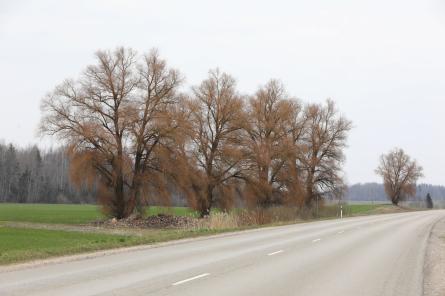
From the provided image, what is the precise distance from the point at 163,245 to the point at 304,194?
4049cm

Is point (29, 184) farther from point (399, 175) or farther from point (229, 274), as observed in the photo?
point (229, 274)

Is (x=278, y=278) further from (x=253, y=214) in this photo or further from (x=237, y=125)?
(x=237, y=125)

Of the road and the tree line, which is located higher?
the tree line

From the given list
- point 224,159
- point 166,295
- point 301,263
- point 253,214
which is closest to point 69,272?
point 166,295

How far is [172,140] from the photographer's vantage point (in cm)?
4694

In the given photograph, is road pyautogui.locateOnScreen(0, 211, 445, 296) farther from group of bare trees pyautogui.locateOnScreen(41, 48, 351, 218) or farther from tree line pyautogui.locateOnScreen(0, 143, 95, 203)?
tree line pyautogui.locateOnScreen(0, 143, 95, 203)

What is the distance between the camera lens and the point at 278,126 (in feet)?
199

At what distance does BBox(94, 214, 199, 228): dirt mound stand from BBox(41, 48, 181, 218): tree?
71.7 inches

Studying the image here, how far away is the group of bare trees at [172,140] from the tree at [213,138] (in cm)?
10

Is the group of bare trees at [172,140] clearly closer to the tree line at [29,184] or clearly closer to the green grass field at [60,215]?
the green grass field at [60,215]

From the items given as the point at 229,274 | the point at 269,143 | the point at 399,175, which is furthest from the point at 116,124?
the point at 399,175

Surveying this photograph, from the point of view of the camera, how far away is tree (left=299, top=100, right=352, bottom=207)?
6506cm

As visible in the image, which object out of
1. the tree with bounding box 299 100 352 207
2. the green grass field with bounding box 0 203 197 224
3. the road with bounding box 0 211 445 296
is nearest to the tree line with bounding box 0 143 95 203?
the green grass field with bounding box 0 203 197 224

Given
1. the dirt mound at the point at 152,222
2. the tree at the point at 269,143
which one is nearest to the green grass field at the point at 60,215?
the dirt mound at the point at 152,222
